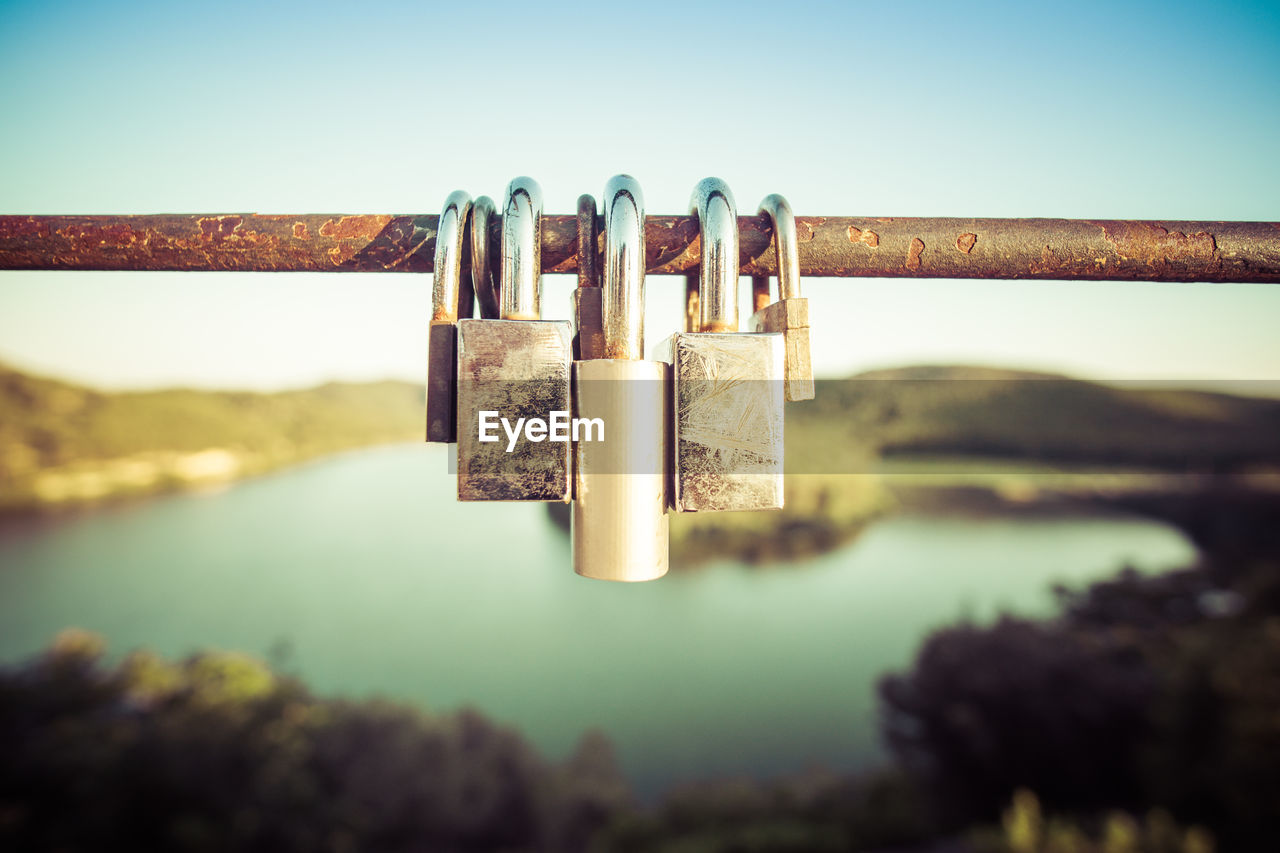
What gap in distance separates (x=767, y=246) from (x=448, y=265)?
0.33 metres

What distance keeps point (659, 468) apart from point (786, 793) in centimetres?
1706

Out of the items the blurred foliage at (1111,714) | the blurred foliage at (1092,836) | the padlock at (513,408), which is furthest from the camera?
the blurred foliage at (1111,714)

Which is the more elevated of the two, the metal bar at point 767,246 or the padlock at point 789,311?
the metal bar at point 767,246

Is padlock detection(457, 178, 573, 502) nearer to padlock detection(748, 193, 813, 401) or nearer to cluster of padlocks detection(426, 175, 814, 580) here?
cluster of padlocks detection(426, 175, 814, 580)

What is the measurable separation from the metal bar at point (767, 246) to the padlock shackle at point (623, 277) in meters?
0.06

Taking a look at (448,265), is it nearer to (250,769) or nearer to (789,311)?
(789,311)

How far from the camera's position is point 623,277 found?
46cm

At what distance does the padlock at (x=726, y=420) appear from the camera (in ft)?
1.43

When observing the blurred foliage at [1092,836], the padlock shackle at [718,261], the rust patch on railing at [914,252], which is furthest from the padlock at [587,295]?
the blurred foliage at [1092,836]

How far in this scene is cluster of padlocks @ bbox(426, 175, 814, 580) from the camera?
0.43 metres

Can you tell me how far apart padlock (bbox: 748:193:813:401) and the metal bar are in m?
0.03

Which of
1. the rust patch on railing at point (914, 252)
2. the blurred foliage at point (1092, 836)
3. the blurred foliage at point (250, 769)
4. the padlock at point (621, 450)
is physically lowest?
the blurred foliage at point (250, 769)

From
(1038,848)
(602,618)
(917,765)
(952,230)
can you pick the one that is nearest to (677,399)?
(952,230)

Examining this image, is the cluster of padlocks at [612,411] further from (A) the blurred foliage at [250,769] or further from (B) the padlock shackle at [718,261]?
(A) the blurred foliage at [250,769]
